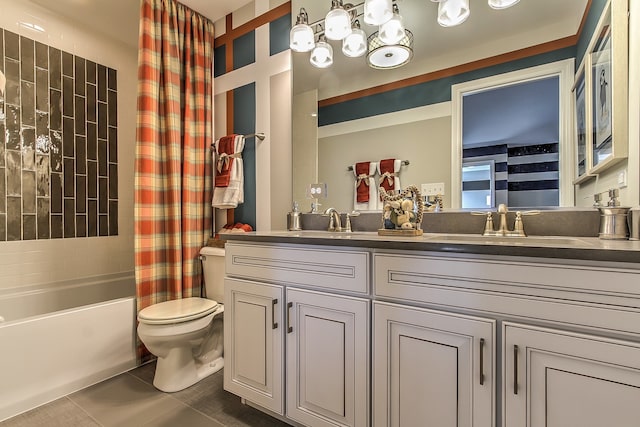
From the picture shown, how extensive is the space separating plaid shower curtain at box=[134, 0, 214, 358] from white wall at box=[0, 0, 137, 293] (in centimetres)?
81

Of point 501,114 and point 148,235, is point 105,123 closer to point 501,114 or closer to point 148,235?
point 148,235

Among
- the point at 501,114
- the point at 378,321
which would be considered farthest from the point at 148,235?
Answer: the point at 501,114

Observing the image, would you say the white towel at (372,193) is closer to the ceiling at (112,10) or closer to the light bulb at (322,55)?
the light bulb at (322,55)

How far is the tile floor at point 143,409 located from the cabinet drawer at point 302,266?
69cm

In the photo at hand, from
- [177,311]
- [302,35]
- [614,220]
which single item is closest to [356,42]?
[302,35]

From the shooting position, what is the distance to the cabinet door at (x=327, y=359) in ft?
3.79

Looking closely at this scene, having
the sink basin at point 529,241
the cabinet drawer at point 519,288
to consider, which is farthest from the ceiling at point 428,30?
the cabinet drawer at point 519,288

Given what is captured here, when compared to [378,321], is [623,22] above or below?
above

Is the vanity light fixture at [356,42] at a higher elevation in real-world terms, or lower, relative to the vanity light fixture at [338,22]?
lower

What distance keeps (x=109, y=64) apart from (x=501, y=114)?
2.96m

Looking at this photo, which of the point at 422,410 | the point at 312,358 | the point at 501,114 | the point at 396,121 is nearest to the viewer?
the point at 422,410

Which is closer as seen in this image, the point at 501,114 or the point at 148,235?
the point at 501,114

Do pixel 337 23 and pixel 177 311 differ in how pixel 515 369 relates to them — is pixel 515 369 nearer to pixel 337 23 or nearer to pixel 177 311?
pixel 177 311

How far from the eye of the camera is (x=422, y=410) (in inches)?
40.6
